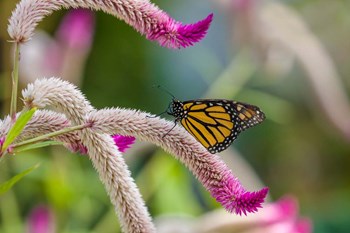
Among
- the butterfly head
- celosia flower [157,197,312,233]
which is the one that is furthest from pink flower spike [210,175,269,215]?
celosia flower [157,197,312,233]

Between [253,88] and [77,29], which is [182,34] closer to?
[77,29]

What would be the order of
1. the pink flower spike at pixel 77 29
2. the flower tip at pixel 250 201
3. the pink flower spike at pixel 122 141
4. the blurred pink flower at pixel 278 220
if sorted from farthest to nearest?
the pink flower spike at pixel 77 29 → the blurred pink flower at pixel 278 220 → the pink flower spike at pixel 122 141 → the flower tip at pixel 250 201

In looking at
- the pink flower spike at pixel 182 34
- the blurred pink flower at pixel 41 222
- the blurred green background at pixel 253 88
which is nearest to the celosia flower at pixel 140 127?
the pink flower spike at pixel 182 34

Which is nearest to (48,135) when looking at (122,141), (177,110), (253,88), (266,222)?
(122,141)

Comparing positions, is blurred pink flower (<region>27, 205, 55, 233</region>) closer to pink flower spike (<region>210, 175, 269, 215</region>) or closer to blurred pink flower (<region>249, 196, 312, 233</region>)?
blurred pink flower (<region>249, 196, 312, 233</region>)

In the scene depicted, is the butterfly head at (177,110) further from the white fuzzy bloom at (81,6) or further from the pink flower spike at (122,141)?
the white fuzzy bloom at (81,6)

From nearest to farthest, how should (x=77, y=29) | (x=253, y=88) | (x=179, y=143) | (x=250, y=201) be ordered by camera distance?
(x=250, y=201) < (x=179, y=143) < (x=77, y=29) < (x=253, y=88)

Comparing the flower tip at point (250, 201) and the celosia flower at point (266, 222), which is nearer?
the flower tip at point (250, 201)
